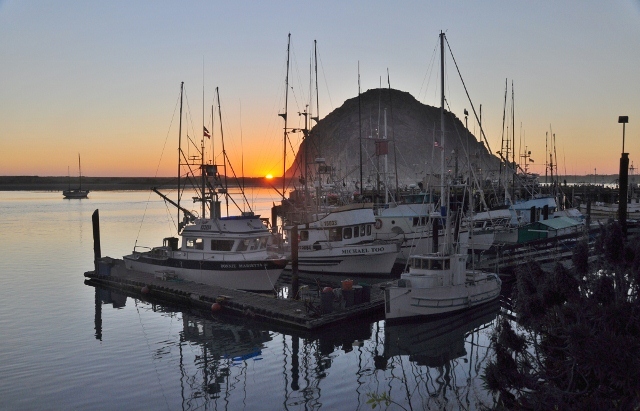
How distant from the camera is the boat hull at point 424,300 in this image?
23.5 meters

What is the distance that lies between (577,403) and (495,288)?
19.0 m

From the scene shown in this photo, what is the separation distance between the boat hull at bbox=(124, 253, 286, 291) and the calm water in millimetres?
2880

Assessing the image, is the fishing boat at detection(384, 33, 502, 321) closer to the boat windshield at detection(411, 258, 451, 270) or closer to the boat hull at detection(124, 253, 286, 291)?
the boat windshield at detection(411, 258, 451, 270)

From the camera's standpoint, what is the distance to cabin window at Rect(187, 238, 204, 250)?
30.6 metres

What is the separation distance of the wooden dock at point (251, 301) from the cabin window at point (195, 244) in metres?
1.93

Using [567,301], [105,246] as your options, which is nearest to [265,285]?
[567,301]

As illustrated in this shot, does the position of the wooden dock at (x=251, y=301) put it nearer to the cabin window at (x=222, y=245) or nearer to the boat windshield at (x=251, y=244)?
the cabin window at (x=222, y=245)

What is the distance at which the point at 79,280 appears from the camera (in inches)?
1494

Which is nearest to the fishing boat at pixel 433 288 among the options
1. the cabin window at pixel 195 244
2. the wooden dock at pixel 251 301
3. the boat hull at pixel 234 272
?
the wooden dock at pixel 251 301

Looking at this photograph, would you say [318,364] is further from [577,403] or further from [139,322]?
[577,403]

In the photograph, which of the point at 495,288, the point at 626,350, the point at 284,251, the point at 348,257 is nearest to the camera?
the point at 626,350

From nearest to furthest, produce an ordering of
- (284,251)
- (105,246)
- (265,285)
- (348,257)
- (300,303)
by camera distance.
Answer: (300,303) < (265,285) < (348,257) < (284,251) < (105,246)

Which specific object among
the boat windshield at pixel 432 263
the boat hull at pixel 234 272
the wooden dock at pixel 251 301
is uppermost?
the boat windshield at pixel 432 263

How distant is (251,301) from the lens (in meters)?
25.5
